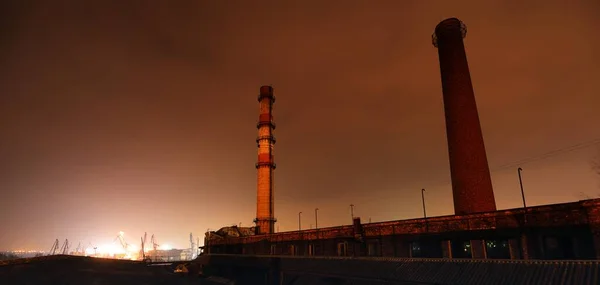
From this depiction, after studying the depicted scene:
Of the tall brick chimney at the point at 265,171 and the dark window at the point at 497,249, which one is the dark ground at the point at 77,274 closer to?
the tall brick chimney at the point at 265,171

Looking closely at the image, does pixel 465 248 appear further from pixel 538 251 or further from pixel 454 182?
pixel 454 182

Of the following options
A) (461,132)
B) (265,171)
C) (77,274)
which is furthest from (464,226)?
(77,274)

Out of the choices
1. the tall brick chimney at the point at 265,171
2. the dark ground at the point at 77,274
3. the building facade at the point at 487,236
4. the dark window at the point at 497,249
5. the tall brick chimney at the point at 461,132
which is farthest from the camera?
the tall brick chimney at the point at 265,171

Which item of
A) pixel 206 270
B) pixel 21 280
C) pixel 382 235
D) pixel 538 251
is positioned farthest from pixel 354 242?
pixel 21 280

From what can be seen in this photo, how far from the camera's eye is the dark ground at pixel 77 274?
122 ft

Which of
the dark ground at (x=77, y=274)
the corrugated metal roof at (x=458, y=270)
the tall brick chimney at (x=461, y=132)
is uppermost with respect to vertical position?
the tall brick chimney at (x=461, y=132)

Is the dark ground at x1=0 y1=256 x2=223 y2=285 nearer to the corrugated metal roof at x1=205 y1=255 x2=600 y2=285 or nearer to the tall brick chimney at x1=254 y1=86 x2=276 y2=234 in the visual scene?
the tall brick chimney at x1=254 y1=86 x2=276 y2=234

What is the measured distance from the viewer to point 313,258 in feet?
90.8

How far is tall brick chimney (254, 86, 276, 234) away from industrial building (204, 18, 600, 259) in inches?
568

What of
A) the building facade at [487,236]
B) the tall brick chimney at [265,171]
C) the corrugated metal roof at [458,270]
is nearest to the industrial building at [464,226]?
the building facade at [487,236]

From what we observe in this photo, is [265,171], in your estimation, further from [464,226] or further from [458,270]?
[458,270]

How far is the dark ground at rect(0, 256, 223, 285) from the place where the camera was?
37.2m

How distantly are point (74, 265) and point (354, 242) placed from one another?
1624 inches

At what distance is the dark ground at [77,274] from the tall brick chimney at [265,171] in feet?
51.1
